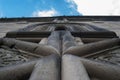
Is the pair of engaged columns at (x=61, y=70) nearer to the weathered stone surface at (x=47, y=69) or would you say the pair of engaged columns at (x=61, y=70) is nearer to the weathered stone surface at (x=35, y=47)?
the weathered stone surface at (x=47, y=69)

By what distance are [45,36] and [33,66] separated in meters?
1.75

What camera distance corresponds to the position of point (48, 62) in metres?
1.53

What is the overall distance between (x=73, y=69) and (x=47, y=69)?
152 millimetres

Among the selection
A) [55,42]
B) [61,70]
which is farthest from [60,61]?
[55,42]

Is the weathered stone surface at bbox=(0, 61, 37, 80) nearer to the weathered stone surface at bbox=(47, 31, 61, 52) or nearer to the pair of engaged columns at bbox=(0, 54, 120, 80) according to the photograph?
the pair of engaged columns at bbox=(0, 54, 120, 80)

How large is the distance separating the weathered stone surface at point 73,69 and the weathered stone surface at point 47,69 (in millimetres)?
42

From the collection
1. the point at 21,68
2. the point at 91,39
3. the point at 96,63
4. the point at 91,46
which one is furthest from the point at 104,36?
the point at 21,68

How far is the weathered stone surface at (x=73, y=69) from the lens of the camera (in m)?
1.32

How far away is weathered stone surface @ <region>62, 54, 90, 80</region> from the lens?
132 centimetres

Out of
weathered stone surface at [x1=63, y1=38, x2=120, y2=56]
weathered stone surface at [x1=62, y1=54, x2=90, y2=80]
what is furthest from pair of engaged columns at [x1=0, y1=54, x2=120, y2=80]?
weathered stone surface at [x1=63, y1=38, x2=120, y2=56]

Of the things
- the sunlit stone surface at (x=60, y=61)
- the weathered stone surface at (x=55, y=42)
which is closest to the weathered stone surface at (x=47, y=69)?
the sunlit stone surface at (x=60, y=61)

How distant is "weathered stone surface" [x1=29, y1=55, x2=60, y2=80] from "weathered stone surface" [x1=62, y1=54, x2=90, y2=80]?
42 millimetres

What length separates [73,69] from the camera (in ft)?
4.69

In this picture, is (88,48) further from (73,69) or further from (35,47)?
(73,69)
